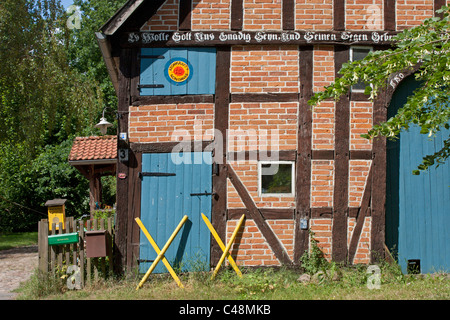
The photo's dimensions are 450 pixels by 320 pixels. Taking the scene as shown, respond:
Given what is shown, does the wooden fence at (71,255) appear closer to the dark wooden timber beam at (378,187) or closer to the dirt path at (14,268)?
the dirt path at (14,268)

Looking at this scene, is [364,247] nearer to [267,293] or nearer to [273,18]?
[267,293]

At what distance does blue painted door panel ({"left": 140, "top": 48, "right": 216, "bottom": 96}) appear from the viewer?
8438mm

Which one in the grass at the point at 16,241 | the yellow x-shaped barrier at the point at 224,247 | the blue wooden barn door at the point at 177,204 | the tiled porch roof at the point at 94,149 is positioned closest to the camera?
the yellow x-shaped barrier at the point at 224,247

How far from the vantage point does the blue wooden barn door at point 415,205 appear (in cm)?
860

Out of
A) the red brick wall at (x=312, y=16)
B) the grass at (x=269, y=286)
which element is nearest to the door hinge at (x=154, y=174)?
the grass at (x=269, y=286)

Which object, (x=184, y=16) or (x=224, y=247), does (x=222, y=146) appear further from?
(x=184, y=16)

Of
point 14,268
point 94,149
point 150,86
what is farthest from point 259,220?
point 94,149

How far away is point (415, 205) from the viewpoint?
8.67 metres

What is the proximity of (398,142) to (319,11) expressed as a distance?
2.76 metres

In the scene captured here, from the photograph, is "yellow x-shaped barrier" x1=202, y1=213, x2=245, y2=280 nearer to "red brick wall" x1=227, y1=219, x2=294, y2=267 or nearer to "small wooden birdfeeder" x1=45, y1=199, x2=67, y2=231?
"red brick wall" x1=227, y1=219, x2=294, y2=267

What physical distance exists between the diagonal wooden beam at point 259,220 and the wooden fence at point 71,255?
2272mm

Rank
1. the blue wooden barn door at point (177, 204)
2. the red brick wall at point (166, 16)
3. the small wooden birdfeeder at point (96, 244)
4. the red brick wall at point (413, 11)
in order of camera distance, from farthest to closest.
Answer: the red brick wall at point (413, 11)
the red brick wall at point (166, 16)
the blue wooden barn door at point (177, 204)
the small wooden birdfeeder at point (96, 244)

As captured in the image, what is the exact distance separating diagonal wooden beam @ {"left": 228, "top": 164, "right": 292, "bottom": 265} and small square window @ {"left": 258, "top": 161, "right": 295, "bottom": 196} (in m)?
0.27
